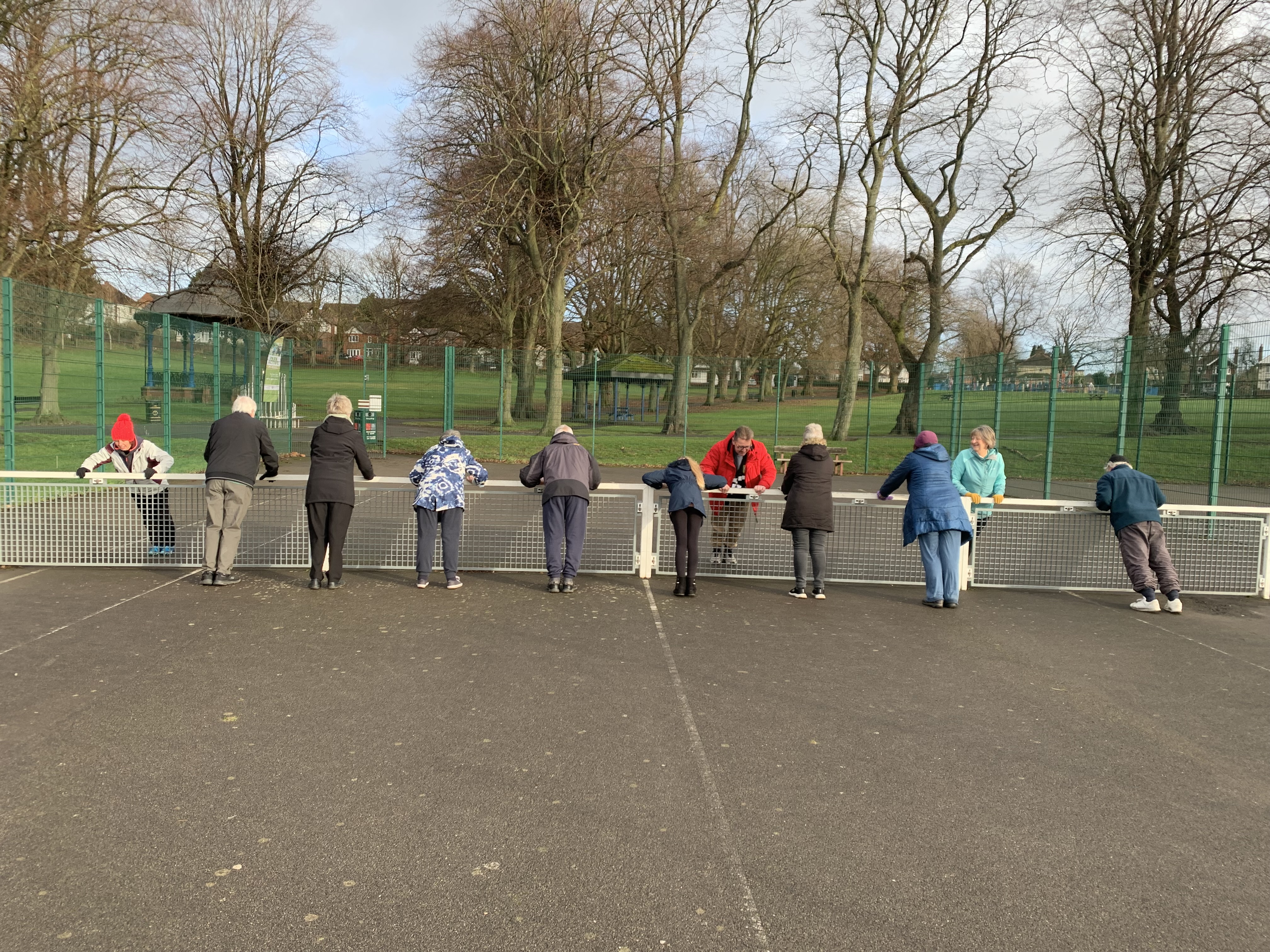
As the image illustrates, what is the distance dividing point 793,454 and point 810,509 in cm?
1317

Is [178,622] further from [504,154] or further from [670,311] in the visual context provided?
[670,311]

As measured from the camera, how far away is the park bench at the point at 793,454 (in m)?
21.8

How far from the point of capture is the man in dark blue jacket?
8219 mm

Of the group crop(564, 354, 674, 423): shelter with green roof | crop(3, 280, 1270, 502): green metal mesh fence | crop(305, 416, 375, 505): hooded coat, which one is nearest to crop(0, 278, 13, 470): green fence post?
crop(3, 280, 1270, 502): green metal mesh fence

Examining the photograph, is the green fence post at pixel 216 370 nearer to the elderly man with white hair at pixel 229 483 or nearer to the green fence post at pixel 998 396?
the elderly man with white hair at pixel 229 483

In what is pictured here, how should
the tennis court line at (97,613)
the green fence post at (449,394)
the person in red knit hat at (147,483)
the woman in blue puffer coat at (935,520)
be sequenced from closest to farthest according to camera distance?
the tennis court line at (97,613) → the woman in blue puffer coat at (935,520) → the person in red knit hat at (147,483) → the green fence post at (449,394)

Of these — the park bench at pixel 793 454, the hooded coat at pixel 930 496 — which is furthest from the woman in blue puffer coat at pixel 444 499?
the park bench at pixel 793 454

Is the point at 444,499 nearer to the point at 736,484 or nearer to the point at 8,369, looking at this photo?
the point at 736,484

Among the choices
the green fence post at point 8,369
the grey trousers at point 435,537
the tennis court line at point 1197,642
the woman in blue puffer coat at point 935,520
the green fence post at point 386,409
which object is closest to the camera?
the tennis court line at point 1197,642

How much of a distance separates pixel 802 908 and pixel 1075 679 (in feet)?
12.2

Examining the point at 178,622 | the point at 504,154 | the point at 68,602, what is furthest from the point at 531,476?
the point at 504,154

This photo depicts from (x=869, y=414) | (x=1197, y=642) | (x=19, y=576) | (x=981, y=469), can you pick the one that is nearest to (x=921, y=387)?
(x=869, y=414)

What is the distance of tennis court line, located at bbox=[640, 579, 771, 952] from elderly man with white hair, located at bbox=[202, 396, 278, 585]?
4.19 metres

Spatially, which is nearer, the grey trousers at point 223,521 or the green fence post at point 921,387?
the grey trousers at point 223,521
